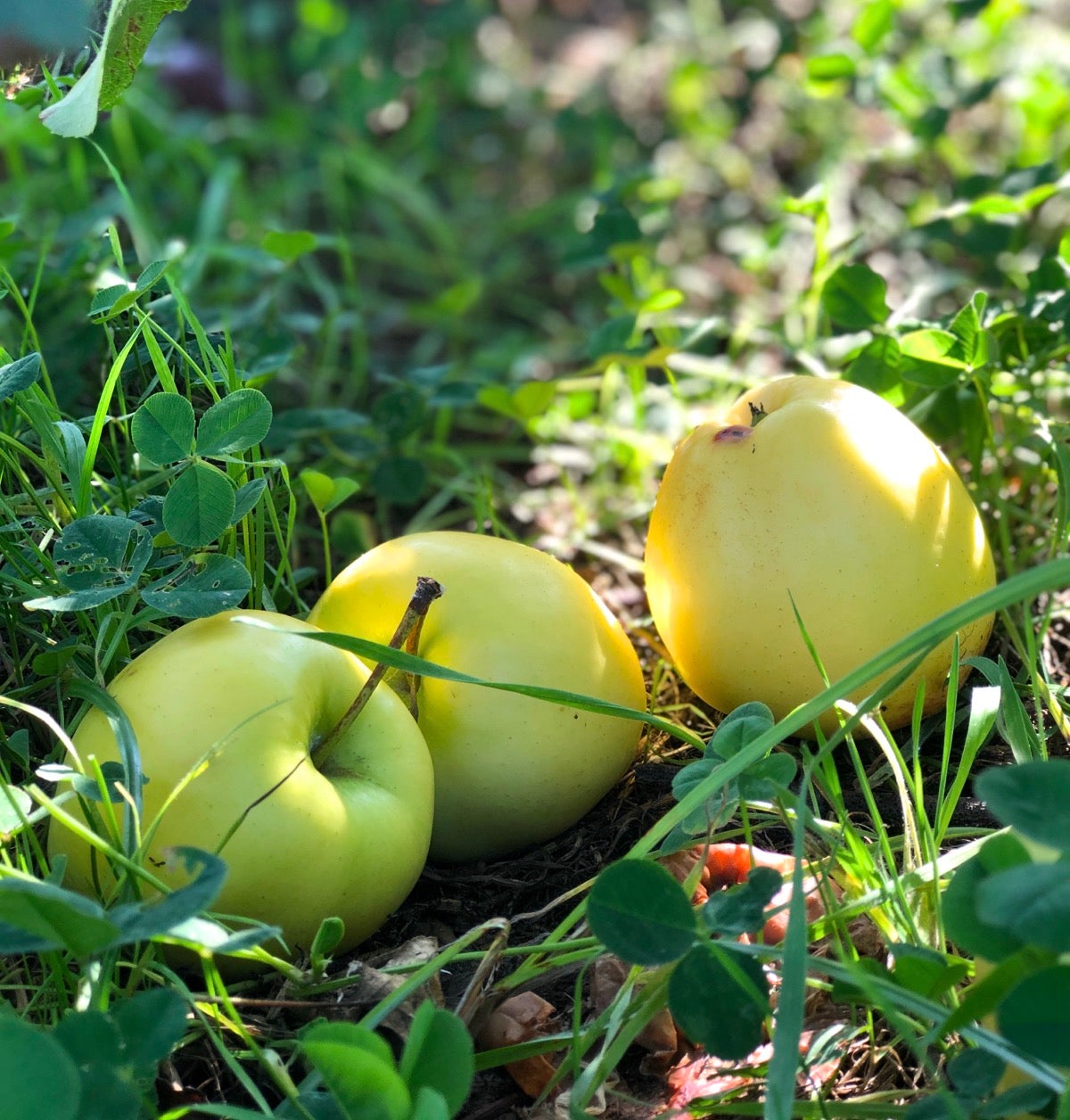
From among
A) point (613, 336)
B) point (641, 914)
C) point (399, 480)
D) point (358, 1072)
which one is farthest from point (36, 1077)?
point (613, 336)

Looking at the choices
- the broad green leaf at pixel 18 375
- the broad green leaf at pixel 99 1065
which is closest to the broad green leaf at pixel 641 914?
the broad green leaf at pixel 99 1065

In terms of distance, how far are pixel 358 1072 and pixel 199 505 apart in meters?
0.61

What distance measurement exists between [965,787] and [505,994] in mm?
632

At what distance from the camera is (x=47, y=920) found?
883mm

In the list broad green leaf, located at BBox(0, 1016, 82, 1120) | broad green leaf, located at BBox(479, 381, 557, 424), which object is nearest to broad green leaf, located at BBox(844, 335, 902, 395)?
broad green leaf, located at BBox(479, 381, 557, 424)

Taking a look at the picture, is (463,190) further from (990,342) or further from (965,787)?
(965,787)

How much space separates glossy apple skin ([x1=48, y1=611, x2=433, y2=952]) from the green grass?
0.05 metres

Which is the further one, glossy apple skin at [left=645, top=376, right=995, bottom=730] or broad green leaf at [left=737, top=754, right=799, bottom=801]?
glossy apple skin at [left=645, top=376, right=995, bottom=730]

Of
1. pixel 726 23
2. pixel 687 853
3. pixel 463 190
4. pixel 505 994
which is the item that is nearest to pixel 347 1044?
pixel 505 994

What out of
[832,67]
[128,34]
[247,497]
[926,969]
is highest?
[128,34]

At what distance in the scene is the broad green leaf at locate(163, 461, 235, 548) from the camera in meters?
1.20

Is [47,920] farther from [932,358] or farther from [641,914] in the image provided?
[932,358]

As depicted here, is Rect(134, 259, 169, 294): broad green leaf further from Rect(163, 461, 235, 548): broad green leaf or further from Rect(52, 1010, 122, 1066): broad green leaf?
Rect(52, 1010, 122, 1066): broad green leaf

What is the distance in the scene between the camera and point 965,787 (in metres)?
1.36
